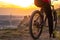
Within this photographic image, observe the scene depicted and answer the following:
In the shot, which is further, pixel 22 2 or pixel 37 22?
pixel 22 2

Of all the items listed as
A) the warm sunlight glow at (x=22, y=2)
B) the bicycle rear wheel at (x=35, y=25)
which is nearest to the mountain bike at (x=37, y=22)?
the bicycle rear wheel at (x=35, y=25)

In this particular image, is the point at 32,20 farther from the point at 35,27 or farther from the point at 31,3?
the point at 31,3

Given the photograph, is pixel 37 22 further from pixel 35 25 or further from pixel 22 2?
pixel 22 2

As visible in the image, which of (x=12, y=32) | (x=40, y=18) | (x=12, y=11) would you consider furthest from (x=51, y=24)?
(x=12, y=11)

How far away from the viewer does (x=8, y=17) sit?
11352 mm

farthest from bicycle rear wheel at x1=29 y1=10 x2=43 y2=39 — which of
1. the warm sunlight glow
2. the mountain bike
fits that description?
the warm sunlight glow

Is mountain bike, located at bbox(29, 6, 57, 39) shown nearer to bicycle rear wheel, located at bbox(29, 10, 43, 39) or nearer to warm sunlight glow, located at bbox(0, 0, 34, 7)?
bicycle rear wheel, located at bbox(29, 10, 43, 39)

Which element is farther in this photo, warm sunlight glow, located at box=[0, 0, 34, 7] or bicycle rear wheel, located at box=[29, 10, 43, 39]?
warm sunlight glow, located at box=[0, 0, 34, 7]

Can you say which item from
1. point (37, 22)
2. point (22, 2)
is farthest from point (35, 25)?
point (22, 2)

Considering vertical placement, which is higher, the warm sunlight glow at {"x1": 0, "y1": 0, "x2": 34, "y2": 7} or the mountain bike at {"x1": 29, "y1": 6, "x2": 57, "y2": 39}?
the warm sunlight glow at {"x1": 0, "y1": 0, "x2": 34, "y2": 7}

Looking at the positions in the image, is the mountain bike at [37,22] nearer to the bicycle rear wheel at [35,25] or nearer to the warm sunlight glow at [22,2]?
the bicycle rear wheel at [35,25]

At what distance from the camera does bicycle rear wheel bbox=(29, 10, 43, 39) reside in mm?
7205

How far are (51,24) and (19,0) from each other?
5.32 meters

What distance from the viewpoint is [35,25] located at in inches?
293
